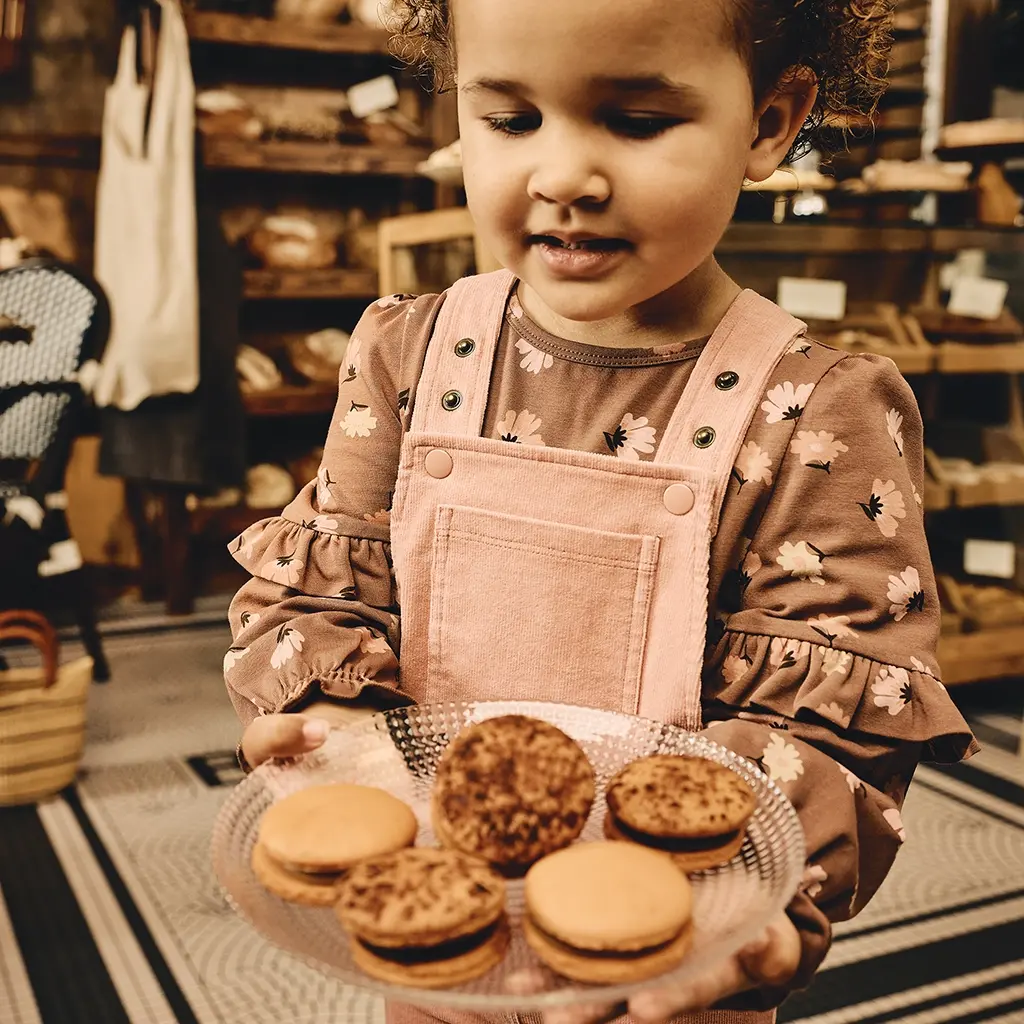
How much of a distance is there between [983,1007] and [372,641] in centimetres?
149

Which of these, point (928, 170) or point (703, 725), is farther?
point (928, 170)

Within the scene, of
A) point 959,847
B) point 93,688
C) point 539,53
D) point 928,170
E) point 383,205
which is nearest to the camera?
point 539,53

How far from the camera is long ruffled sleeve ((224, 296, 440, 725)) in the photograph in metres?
0.81

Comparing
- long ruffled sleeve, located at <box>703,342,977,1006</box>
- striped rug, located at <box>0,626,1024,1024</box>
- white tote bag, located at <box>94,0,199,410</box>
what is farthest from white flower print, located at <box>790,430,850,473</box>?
white tote bag, located at <box>94,0,199,410</box>

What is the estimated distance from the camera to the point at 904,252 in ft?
8.43


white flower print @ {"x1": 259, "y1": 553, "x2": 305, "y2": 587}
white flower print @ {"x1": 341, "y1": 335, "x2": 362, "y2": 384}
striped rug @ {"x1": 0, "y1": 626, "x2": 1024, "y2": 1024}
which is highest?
white flower print @ {"x1": 341, "y1": 335, "x2": 362, "y2": 384}

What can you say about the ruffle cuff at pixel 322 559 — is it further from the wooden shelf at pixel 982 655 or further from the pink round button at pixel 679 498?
the wooden shelf at pixel 982 655

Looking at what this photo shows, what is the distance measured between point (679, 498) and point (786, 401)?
105 millimetres

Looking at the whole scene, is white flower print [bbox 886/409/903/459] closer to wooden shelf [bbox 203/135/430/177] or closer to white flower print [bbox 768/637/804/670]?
white flower print [bbox 768/637/804/670]

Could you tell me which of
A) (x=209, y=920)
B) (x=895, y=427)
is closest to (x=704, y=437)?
(x=895, y=427)

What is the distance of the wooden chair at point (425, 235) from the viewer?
243 cm

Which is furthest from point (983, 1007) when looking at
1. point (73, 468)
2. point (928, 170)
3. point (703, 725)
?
point (73, 468)

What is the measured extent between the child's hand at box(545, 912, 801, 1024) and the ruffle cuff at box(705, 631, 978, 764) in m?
0.15

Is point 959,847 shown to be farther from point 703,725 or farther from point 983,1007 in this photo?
point 703,725
